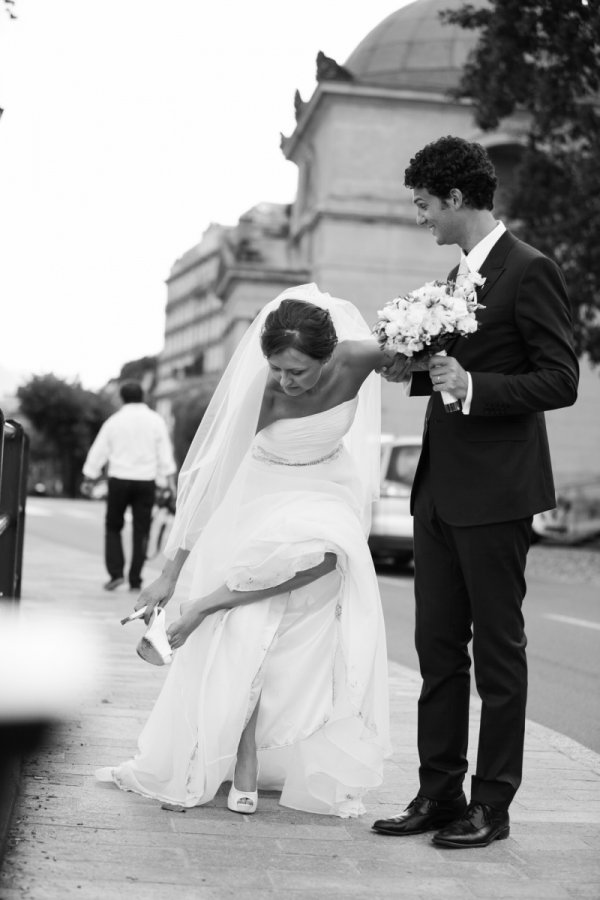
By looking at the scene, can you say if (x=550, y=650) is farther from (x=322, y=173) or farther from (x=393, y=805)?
(x=322, y=173)

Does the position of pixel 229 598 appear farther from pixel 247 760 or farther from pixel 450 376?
pixel 450 376

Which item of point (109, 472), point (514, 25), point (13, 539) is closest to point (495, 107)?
point (514, 25)

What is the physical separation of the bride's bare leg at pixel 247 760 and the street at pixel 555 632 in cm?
252

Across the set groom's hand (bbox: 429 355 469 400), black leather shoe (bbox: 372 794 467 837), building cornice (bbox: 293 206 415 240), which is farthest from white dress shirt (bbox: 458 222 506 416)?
building cornice (bbox: 293 206 415 240)

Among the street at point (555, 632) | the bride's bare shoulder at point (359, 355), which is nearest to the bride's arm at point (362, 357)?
the bride's bare shoulder at point (359, 355)

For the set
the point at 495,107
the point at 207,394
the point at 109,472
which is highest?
the point at 495,107

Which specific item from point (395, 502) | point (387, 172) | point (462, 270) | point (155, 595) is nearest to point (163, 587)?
point (155, 595)

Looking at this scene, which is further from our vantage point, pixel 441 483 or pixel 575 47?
pixel 575 47

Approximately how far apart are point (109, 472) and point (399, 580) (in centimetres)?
535

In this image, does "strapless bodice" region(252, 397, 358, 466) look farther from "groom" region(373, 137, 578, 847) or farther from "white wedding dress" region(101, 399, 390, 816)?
"groom" region(373, 137, 578, 847)

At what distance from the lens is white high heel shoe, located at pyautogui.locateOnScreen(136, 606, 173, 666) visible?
14.4ft

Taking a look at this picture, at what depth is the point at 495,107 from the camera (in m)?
22.2

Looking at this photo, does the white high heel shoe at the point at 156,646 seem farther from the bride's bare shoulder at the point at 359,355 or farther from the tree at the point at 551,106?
the tree at the point at 551,106

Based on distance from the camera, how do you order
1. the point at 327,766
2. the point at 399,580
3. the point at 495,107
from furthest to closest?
the point at 495,107 < the point at 399,580 < the point at 327,766
